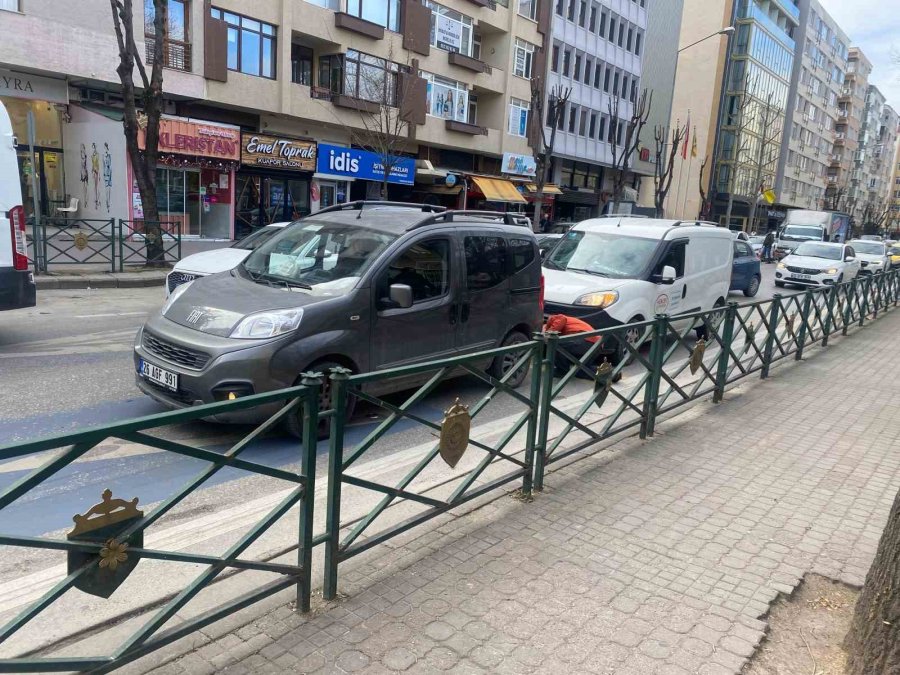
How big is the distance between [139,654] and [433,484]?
2511 millimetres

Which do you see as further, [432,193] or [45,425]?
[432,193]

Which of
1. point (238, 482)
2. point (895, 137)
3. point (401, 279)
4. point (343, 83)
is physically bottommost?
point (238, 482)

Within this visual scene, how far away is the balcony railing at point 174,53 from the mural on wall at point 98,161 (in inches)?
88.1

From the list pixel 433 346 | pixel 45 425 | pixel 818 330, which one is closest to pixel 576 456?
pixel 433 346

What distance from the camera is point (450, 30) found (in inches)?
1184

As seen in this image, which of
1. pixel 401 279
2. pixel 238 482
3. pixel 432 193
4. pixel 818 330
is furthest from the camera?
pixel 432 193

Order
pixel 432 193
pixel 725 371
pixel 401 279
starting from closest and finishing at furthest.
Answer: pixel 401 279 → pixel 725 371 → pixel 432 193

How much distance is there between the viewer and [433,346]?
244 inches

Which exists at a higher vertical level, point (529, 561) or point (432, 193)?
point (432, 193)

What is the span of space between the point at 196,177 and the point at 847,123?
9753cm

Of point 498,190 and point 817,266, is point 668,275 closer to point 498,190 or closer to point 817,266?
point 817,266

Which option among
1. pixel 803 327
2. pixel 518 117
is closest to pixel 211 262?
pixel 803 327

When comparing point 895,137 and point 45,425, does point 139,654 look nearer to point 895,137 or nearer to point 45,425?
point 45,425

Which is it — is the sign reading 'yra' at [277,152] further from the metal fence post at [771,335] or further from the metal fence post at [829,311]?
the metal fence post at [771,335]
